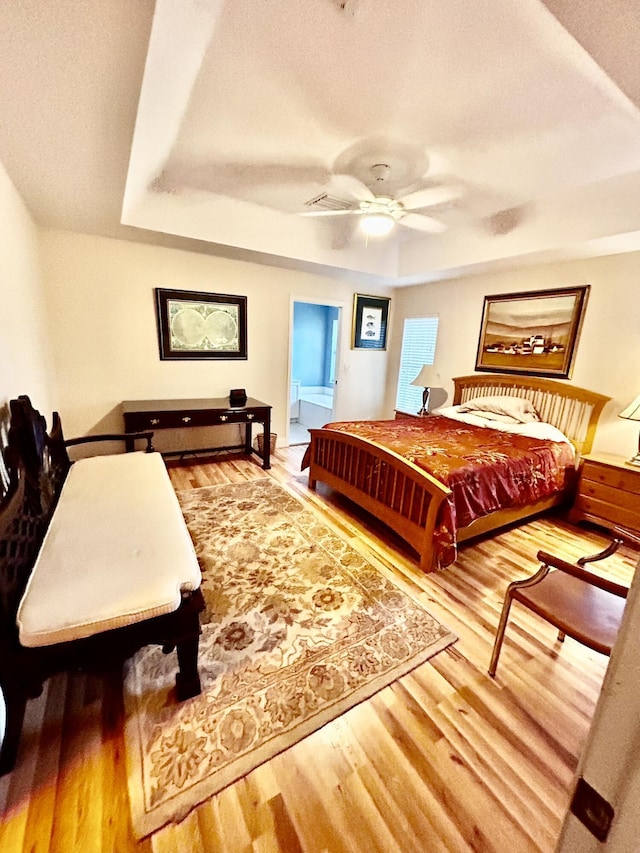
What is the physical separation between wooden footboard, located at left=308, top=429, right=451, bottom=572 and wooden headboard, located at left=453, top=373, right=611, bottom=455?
2.08 metres

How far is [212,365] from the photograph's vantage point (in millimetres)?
4230

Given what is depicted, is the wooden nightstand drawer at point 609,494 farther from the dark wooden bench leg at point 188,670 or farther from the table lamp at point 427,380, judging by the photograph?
the dark wooden bench leg at point 188,670

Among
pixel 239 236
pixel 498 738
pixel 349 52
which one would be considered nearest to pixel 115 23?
pixel 349 52

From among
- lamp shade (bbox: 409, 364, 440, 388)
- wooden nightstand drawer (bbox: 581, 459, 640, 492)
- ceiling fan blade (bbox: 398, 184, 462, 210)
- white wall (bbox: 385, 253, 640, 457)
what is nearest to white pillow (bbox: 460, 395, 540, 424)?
white wall (bbox: 385, 253, 640, 457)

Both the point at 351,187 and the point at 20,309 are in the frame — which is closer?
the point at 20,309

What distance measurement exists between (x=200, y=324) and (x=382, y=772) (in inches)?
159

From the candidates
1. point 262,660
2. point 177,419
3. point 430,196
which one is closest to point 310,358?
point 177,419

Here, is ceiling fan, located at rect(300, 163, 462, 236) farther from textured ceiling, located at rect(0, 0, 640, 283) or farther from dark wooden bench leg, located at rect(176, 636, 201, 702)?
dark wooden bench leg, located at rect(176, 636, 201, 702)

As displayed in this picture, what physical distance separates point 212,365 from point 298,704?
11.7 ft

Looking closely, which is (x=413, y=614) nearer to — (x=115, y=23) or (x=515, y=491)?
(x=515, y=491)

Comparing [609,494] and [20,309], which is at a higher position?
[20,309]

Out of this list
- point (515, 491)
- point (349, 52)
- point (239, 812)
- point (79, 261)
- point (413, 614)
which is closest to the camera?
point (239, 812)

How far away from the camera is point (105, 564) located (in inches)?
56.2

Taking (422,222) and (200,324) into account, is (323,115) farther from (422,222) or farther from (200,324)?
(200,324)
